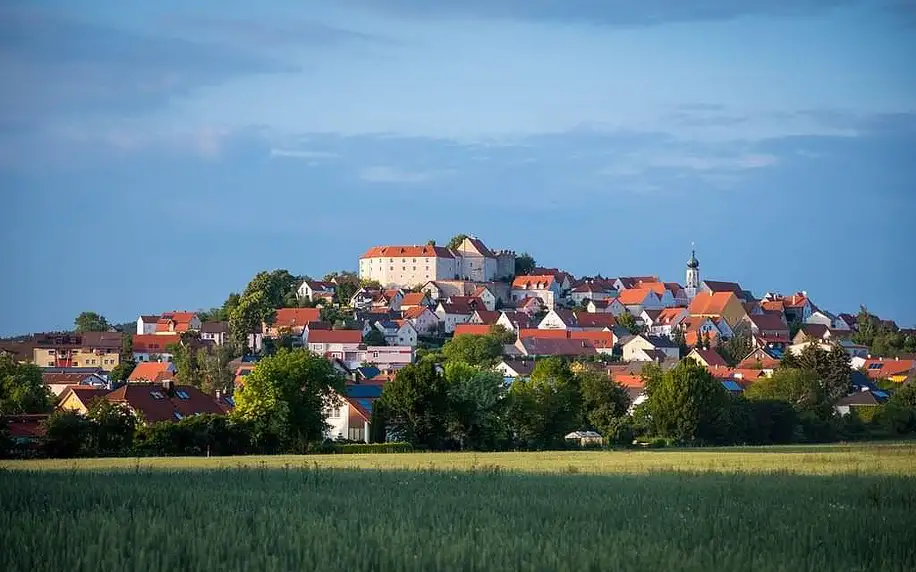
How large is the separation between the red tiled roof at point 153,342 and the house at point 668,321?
2668 inches

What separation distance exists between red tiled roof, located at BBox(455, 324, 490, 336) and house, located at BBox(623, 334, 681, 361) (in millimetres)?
18387

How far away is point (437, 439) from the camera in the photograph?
65.5 meters

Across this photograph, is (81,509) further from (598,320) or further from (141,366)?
(598,320)

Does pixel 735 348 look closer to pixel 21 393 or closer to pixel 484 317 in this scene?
pixel 484 317

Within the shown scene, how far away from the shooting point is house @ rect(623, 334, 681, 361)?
511ft

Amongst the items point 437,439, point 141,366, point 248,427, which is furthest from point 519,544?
point 141,366

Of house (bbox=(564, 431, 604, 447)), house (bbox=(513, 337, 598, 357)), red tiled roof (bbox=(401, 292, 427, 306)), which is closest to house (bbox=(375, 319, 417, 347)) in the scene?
house (bbox=(513, 337, 598, 357))

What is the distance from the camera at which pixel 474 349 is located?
145750 mm

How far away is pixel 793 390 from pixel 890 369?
55.3 meters

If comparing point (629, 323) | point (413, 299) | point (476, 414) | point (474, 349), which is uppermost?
point (413, 299)

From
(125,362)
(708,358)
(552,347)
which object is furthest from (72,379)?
(708,358)

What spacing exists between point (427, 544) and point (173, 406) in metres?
58.7

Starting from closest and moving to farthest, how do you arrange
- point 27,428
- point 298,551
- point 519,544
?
point 298,551
point 519,544
point 27,428

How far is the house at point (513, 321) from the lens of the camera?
17326 cm
